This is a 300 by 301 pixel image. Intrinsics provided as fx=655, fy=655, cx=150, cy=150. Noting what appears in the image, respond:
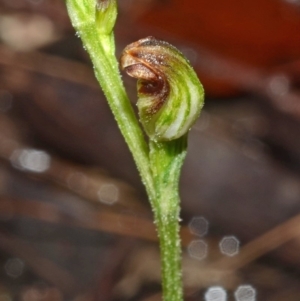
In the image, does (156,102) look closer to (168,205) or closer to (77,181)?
(168,205)

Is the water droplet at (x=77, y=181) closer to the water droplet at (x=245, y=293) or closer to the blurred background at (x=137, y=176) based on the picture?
the blurred background at (x=137, y=176)

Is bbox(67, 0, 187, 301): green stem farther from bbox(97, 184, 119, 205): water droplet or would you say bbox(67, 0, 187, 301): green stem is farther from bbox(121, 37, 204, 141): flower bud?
bbox(97, 184, 119, 205): water droplet

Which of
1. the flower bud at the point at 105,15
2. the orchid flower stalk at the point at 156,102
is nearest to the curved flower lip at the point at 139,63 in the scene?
the orchid flower stalk at the point at 156,102

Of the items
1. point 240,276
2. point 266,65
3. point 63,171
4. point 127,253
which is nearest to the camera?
point 240,276

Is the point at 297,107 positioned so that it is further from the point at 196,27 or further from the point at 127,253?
the point at 127,253

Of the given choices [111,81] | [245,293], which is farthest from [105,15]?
A: [245,293]

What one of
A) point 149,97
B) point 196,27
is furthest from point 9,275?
point 196,27

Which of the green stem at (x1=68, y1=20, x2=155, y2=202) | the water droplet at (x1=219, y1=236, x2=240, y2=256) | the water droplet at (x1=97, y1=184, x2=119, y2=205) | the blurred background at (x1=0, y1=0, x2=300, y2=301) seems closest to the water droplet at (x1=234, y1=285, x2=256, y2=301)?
the blurred background at (x1=0, y1=0, x2=300, y2=301)
